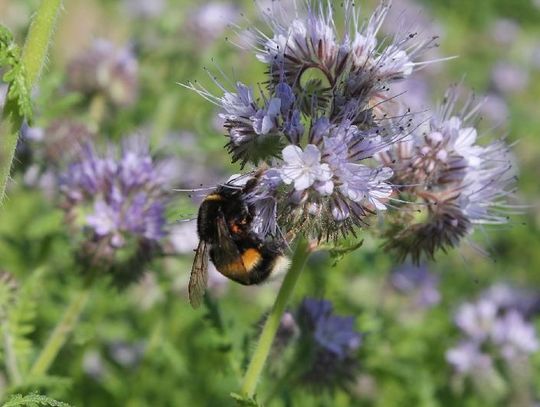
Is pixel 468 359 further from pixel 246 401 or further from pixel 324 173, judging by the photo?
pixel 324 173

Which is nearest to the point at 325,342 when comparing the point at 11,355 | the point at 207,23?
the point at 11,355

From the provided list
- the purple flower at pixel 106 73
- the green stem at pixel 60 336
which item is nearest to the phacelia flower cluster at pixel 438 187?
the green stem at pixel 60 336

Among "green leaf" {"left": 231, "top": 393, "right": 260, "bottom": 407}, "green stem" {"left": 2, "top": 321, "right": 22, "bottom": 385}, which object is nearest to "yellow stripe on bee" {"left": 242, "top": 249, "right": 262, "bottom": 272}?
"green leaf" {"left": 231, "top": 393, "right": 260, "bottom": 407}

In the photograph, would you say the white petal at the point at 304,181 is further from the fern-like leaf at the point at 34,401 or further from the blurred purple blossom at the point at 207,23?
the blurred purple blossom at the point at 207,23

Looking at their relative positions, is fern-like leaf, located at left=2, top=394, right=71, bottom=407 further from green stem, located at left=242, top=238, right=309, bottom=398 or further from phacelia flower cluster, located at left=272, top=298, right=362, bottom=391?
phacelia flower cluster, located at left=272, top=298, right=362, bottom=391

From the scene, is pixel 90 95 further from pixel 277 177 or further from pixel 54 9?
pixel 277 177

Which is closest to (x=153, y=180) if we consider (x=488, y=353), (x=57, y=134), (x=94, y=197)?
(x=94, y=197)
